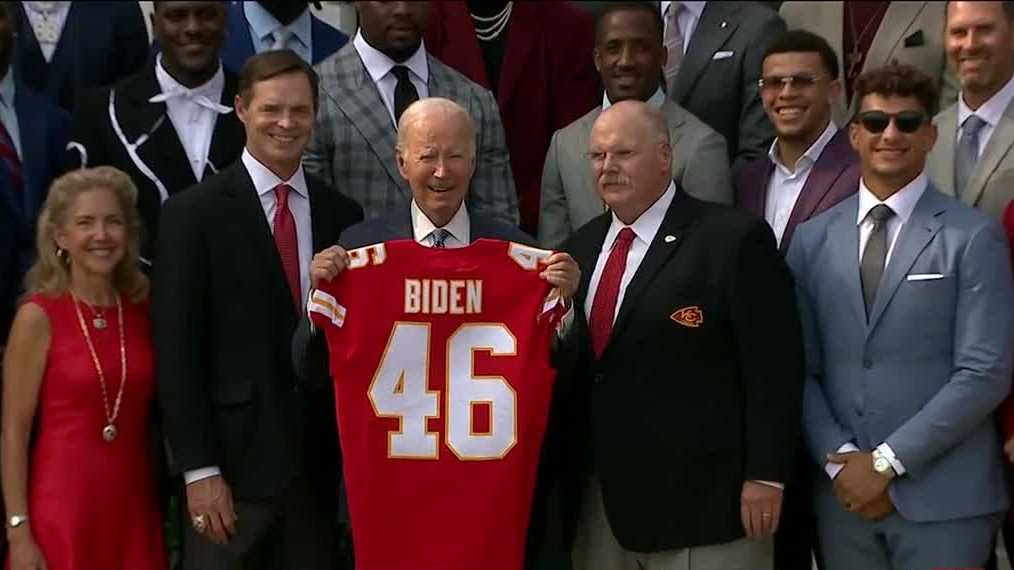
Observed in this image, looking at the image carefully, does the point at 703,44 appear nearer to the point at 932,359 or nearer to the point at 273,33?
the point at 273,33

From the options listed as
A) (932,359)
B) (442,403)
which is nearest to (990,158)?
(932,359)

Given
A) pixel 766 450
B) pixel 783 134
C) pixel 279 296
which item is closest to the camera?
pixel 766 450

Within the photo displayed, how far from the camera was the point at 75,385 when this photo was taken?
5934 mm

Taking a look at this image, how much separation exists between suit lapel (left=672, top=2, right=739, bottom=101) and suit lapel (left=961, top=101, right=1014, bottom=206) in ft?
4.61

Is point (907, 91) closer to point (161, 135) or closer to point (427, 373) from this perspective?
point (427, 373)

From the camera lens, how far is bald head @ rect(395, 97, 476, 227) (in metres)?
5.65

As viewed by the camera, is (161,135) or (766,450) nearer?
(766,450)

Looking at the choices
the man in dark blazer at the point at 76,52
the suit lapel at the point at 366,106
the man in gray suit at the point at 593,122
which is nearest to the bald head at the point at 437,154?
the suit lapel at the point at 366,106

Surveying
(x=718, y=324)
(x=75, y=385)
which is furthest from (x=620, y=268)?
(x=75, y=385)

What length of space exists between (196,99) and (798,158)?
235 centimetres

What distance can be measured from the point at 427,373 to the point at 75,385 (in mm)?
1255

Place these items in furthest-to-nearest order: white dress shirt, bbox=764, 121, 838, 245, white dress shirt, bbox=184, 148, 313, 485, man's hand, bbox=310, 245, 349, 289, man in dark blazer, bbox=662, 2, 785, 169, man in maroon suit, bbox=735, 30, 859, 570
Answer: man in dark blazer, bbox=662, 2, 785, 169
white dress shirt, bbox=764, 121, 838, 245
man in maroon suit, bbox=735, 30, 859, 570
white dress shirt, bbox=184, 148, 313, 485
man's hand, bbox=310, 245, 349, 289

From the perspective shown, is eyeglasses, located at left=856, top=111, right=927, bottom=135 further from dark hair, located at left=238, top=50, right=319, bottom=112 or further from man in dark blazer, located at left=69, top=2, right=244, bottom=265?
man in dark blazer, located at left=69, top=2, right=244, bottom=265

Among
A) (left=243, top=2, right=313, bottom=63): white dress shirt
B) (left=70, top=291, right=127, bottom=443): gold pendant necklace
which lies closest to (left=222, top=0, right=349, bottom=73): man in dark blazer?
(left=243, top=2, right=313, bottom=63): white dress shirt
